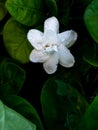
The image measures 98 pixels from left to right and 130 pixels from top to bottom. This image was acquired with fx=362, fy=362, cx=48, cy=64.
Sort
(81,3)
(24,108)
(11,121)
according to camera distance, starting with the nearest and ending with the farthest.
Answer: (11,121) < (24,108) < (81,3)

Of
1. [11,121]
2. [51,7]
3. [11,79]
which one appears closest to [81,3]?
[51,7]

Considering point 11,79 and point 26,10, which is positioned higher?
point 26,10

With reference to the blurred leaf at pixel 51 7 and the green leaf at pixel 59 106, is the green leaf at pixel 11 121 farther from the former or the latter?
the blurred leaf at pixel 51 7

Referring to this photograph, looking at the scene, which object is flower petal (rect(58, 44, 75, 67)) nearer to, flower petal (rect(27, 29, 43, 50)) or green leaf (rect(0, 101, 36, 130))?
flower petal (rect(27, 29, 43, 50))

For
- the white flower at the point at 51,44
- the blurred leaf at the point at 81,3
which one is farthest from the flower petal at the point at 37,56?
the blurred leaf at the point at 81,3

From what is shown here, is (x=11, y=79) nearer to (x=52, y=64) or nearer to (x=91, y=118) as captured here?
(x=52, y=64)

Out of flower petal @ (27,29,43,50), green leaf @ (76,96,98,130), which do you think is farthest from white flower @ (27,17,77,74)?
green leaf @ (76,96,98,130)
